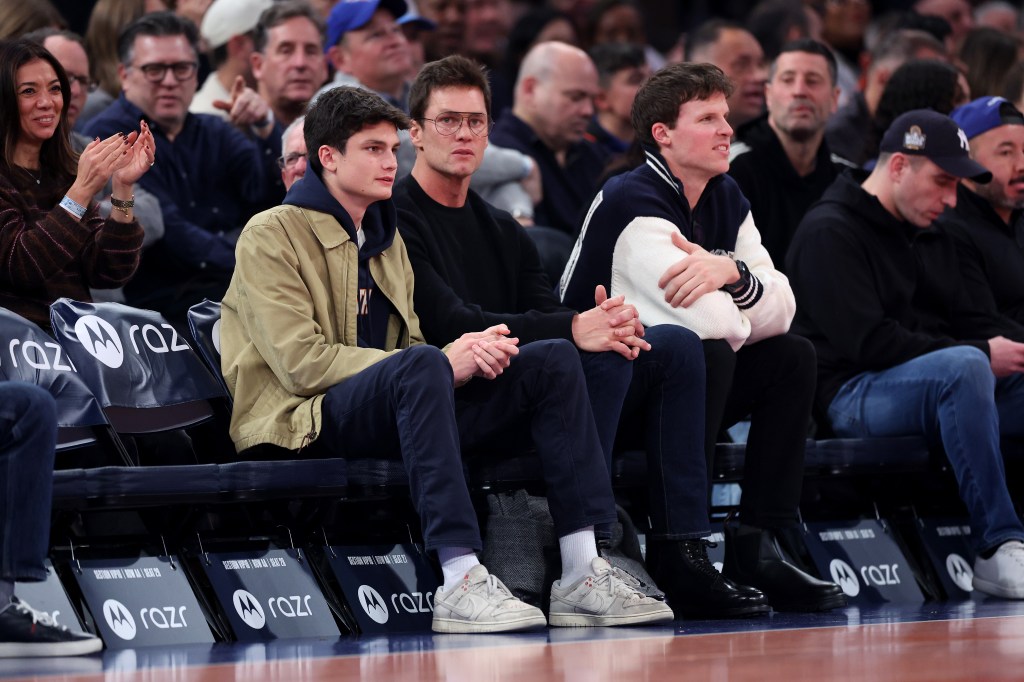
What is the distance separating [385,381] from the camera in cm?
445

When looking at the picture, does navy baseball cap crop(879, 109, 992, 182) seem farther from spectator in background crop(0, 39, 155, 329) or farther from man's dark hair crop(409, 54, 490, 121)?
spectator in background crop(0, 39, 155, 329)

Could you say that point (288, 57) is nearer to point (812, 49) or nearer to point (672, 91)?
point (672, 91)

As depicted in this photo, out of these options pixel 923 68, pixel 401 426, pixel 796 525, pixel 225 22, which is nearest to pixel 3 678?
pixel 401 426

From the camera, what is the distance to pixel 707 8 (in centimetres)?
1155

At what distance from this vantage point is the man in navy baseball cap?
21.3 feet

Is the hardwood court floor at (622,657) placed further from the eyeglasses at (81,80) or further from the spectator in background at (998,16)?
the spectator in background at (998,16)

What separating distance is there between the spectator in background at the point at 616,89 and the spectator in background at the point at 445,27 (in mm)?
945

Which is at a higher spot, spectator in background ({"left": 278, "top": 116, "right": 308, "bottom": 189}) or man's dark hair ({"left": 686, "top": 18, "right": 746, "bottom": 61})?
man's dark hair ({"left": 686, "top": 18, "right": 746, "bottom": 61})

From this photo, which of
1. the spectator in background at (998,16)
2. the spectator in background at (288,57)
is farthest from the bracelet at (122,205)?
the spectator in background at (998,16)

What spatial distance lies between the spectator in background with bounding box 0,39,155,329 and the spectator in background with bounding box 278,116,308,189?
712mm

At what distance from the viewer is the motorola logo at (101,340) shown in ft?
15.4

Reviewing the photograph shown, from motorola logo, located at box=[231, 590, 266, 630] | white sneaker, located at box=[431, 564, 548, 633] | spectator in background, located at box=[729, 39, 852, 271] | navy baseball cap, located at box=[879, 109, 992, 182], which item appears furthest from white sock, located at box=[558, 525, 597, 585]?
spectator in background, located at box=[729, 39, 852, 271]

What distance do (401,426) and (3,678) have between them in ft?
4.10

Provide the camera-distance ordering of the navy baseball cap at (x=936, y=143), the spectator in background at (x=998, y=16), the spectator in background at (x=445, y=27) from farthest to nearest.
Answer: the spectator in background at (x=998, y=16)
the spectator in background at (x=445, y=27)
the navy baseball cap at (x=936, y=143)
